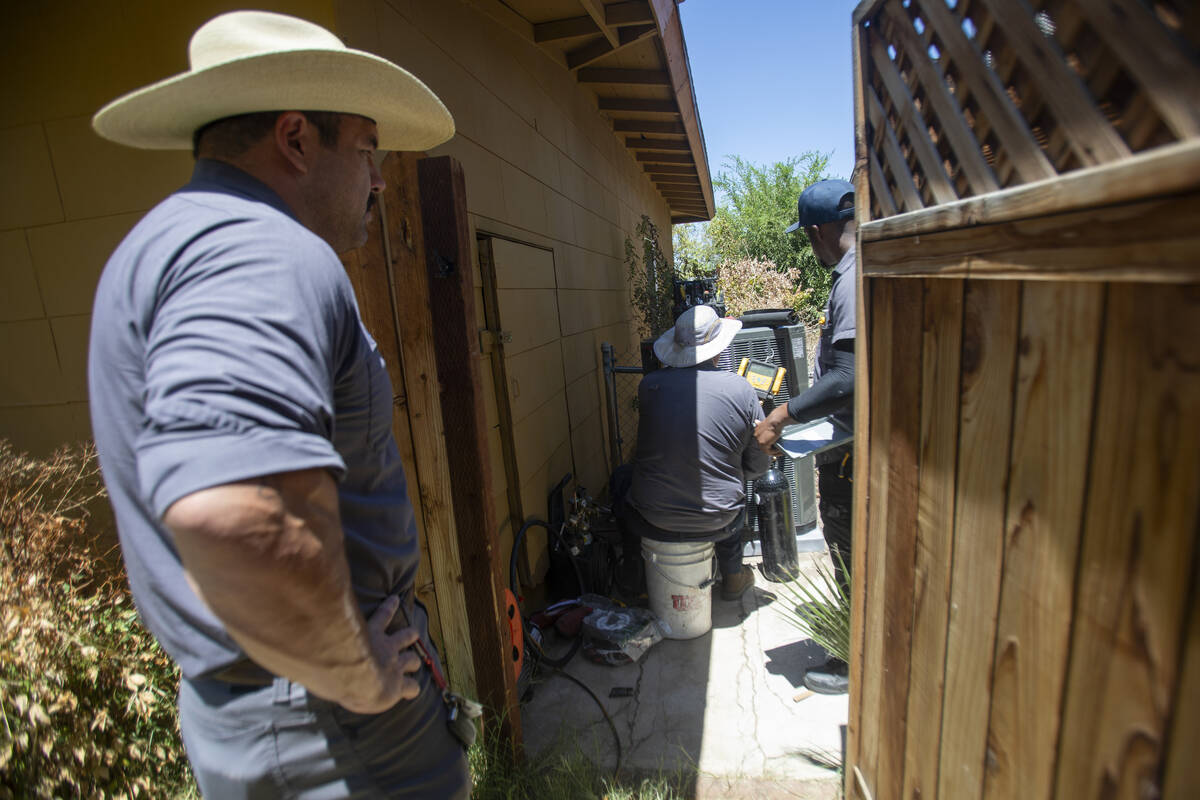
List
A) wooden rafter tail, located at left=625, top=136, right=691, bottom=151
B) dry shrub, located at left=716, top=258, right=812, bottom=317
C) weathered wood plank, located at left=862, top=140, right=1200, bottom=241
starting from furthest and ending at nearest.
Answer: dry shrub, located at left=716, top=258, right=812, bottom=317 < wooden rafter tail, located at left=625, top=136, right=691, bottom=151 < weathered wood plank, located at left=862, top=140, right=1200, bottom=241

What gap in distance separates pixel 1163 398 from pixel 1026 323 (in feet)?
0.87

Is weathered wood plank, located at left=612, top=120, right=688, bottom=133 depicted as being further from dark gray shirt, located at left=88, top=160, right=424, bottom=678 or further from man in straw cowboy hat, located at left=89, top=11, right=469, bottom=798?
dark gray shirt, located at left=88, top=160, right=424, bottom=678

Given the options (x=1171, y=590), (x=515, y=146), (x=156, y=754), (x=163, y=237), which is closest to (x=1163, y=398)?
(x=1171, y=590)

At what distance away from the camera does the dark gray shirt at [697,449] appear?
3.12m

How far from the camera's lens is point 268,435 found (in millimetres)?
768

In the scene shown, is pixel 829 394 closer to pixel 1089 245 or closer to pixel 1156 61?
pixel 1089 245

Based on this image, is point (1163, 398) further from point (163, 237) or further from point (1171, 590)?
point (163, 237)

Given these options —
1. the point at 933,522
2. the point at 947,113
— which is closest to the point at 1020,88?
the point at 947,113

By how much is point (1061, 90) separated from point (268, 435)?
1101 millimetres

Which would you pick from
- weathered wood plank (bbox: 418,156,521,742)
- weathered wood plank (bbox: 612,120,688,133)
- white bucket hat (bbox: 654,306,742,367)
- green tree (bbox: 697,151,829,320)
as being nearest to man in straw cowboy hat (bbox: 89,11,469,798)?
weathered wood plank (bbox: 418,156,521,742)

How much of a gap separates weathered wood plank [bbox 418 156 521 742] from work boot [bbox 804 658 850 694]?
1323mm

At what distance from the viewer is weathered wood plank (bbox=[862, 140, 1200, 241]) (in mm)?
596

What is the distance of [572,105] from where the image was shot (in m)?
4.95

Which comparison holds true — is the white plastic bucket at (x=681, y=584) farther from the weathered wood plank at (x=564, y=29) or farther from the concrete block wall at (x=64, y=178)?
the weathered wood plank at (x=564, y=29)
